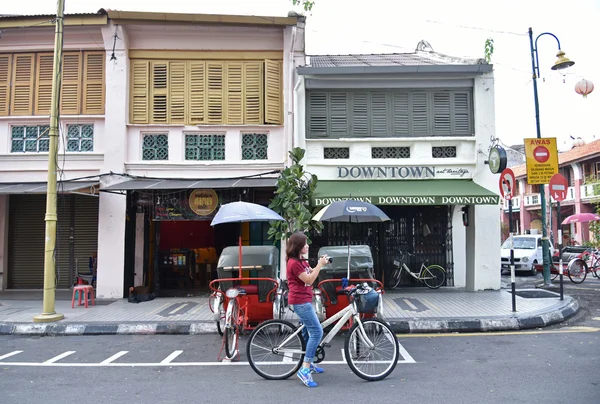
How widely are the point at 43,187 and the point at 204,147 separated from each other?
4.03 meters

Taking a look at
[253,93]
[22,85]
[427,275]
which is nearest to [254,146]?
[253,93]

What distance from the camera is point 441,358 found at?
6.46 meters

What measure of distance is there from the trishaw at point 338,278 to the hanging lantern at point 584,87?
886cm

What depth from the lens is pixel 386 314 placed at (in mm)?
9398

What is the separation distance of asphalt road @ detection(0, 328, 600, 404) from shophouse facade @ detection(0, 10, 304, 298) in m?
4.61

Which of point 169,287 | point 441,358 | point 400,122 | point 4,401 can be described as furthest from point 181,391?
point 400,122

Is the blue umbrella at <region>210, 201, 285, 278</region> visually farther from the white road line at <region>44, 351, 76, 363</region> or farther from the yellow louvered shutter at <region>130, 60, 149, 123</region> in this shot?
the yellow louvered shutter at <region>130, 60, 149, 123</region>

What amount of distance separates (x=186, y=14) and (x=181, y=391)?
9.76m

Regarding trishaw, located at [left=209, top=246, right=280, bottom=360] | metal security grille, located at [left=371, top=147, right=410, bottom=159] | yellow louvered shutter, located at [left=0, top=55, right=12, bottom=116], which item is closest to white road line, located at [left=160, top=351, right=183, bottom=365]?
trishaw, located at [left=209, top=246, right=280, bottom=360]

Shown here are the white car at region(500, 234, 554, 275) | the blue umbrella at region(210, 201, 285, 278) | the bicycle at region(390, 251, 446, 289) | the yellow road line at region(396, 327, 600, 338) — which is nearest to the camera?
the blue umbrella at region(210, 201, 285, 278)

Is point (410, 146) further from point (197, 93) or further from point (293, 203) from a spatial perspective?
point (197, 93)

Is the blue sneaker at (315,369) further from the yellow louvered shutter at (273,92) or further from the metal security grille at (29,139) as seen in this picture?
the metal security grille at (29,139)

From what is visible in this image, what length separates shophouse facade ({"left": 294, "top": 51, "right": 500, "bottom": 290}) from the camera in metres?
12.2

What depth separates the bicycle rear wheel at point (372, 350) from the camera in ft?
17.6
